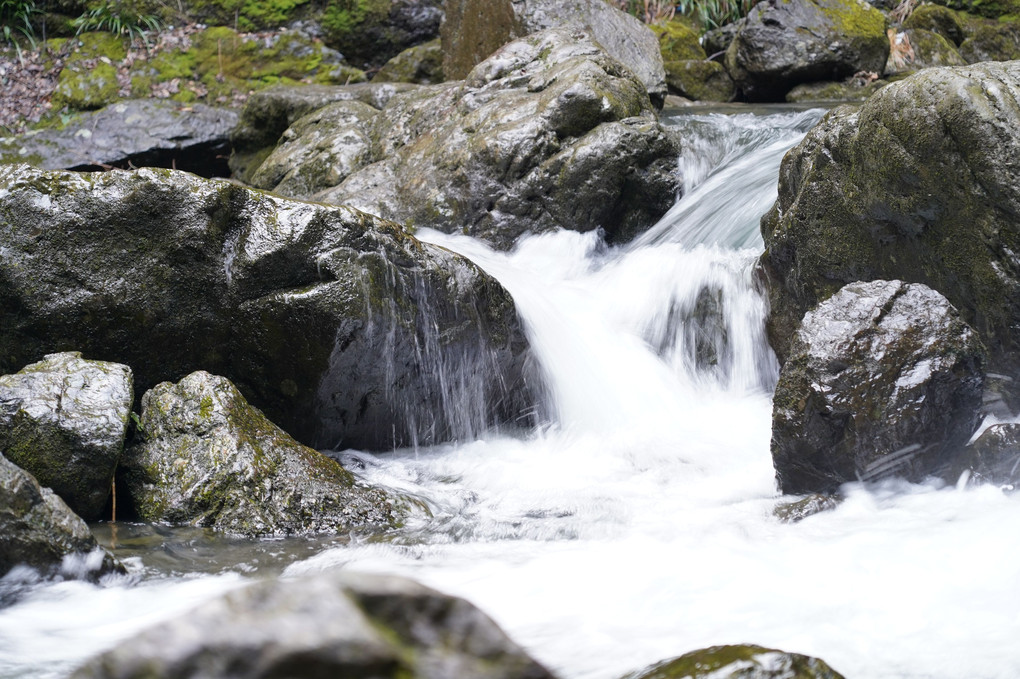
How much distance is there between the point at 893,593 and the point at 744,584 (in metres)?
0.50

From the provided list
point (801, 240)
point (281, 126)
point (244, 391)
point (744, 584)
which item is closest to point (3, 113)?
point (281, 126)

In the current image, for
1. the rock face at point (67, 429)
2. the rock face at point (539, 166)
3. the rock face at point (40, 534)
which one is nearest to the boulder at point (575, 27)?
the rock face at point (539, 166)

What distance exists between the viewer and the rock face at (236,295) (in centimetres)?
445

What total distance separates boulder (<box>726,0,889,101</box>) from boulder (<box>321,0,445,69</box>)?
5.55 m

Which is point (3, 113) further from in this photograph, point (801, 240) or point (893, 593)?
point (893, 593)

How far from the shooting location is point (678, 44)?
13.1 m

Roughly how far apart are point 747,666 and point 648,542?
1831 millimetres

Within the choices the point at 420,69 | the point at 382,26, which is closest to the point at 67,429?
the point at 420,69

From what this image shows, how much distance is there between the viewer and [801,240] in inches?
202

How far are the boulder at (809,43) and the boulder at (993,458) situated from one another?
8564mm

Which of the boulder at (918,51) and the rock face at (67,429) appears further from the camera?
the boulder at (918,51)

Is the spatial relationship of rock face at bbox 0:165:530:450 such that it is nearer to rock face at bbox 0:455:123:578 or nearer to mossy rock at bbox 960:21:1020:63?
rock face at bbox 0:455:123:578

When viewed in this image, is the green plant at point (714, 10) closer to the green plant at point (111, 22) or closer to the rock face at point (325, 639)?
the green plant at point (111, 22)

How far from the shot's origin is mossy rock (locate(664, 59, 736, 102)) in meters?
12.2
